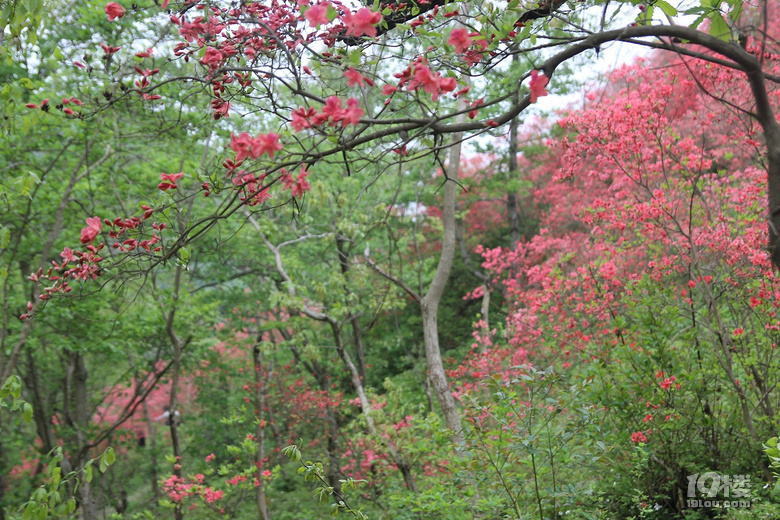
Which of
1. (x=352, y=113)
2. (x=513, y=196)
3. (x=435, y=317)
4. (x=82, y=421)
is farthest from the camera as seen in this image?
(x=513, y=196)

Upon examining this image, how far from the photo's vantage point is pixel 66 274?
2.15 m

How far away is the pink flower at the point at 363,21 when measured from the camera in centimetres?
155

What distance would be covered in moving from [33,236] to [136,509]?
601 centimetres

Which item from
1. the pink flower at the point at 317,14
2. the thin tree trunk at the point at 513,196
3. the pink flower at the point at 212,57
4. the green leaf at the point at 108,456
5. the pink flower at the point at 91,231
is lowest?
the green leaf at the point at 108,456

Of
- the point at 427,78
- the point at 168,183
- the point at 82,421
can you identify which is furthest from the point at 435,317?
the point at 82,421

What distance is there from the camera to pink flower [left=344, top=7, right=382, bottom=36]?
1.55 m

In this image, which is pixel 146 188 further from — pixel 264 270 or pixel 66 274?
pixel 66 274

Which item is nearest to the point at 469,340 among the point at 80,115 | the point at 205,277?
the point at 205,277

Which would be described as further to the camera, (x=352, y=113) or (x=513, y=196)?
(x=513, y=196)

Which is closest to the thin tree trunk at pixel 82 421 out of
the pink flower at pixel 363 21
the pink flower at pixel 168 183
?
the pink flower at pixel 168 183

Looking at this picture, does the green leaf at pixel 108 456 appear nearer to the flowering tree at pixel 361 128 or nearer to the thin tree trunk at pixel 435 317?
the flowering tree at pixel 361 128

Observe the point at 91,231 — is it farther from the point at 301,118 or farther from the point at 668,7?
the point at 668,7

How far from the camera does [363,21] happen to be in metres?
1.55

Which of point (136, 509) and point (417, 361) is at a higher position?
point (417, 361)
